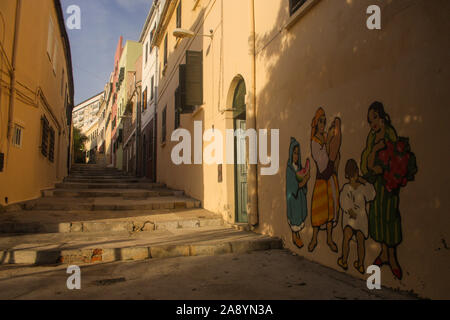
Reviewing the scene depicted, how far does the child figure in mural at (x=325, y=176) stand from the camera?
13.2 ft

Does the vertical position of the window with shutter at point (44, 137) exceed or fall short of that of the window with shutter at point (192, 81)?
it falls short

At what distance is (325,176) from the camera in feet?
13.9

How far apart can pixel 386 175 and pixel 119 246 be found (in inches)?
151

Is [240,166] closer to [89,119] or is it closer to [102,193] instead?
[102,193]

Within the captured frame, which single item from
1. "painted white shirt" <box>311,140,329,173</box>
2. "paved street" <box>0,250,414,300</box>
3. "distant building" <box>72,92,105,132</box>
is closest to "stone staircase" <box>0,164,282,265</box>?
"paved street" <box>0,250,414,300</box>

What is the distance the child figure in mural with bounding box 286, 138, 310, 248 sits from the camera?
184 inches

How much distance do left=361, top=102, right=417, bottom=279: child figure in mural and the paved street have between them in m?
0.47

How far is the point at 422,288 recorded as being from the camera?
2.82 meters

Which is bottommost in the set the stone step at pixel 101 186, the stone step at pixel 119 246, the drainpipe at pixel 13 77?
the stone step at pixel 119 246

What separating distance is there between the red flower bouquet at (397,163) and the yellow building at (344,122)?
0.01m

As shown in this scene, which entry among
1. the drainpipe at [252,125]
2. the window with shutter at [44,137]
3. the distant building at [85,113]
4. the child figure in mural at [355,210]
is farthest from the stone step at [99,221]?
the distant building at [85,113]

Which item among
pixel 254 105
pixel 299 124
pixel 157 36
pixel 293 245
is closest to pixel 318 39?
pixel 299 124

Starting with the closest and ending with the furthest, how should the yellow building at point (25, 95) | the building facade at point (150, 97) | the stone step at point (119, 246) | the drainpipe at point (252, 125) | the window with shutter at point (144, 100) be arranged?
the stone step at point (119, 246)
the drainpipe at point (252, 125)
the yellow building at point (25, 95)
the building facade at point (150, 97)
the window with shutter at point (144, 100)

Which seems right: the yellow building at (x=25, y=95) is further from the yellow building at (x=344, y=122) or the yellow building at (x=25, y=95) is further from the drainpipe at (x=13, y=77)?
the yellow building at (x=344, y=122)
